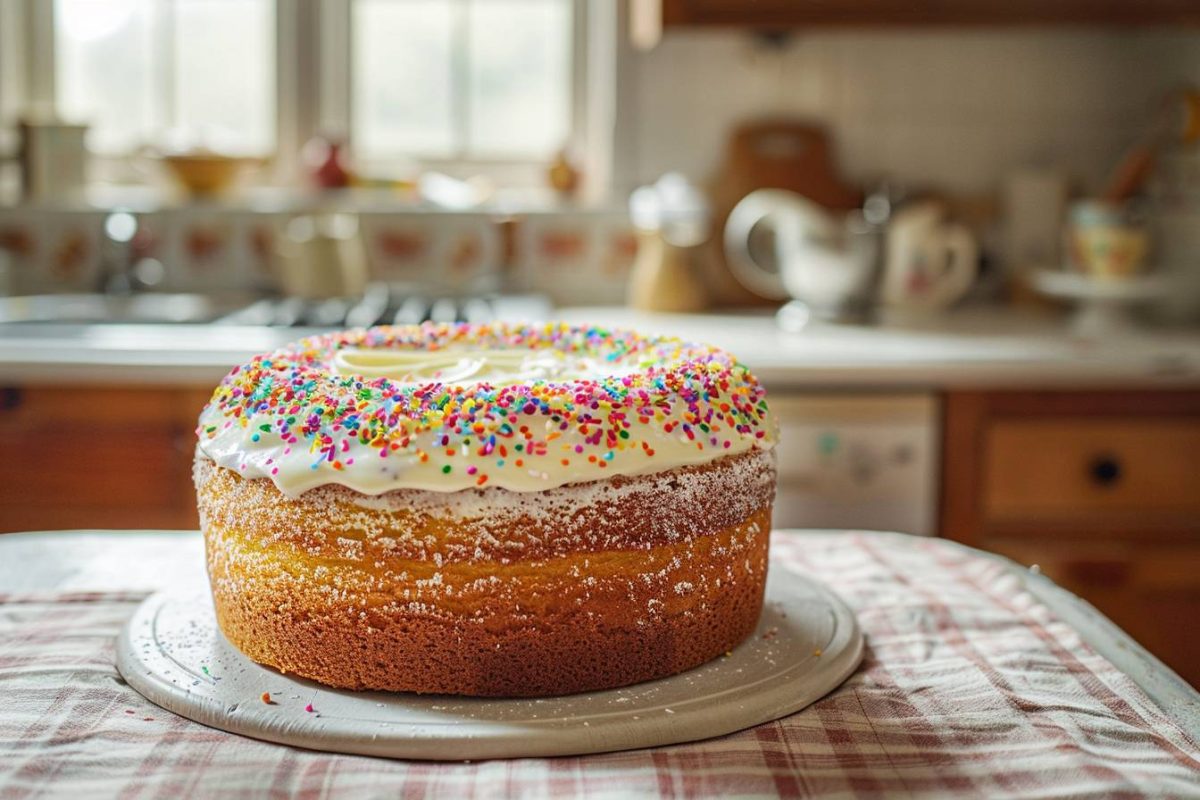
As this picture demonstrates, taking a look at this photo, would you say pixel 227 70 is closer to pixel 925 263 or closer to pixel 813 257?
pixel 813 257

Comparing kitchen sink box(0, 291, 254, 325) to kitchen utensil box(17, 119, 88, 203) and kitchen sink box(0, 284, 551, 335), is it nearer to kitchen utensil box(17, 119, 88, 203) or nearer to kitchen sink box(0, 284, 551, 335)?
kitchen sink box(0, 284, 551, 335)

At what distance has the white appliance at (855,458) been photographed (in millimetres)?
1977

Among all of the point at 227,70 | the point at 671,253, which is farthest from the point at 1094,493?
the point at 227,70

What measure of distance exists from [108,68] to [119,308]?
1.92 ft

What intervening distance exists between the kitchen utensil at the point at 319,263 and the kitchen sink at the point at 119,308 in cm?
13

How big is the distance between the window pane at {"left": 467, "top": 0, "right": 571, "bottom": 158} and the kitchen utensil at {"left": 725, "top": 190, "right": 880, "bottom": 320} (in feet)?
1.88

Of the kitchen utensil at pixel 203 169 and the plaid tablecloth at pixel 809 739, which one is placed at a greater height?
the kitchen utensil at pixel 203 169

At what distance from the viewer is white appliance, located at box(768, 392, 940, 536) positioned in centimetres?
198

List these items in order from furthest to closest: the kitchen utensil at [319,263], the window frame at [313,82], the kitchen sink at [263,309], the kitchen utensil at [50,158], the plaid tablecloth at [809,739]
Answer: the window frame at [313,82] < the kitchen utensil at [50,158] < the kitchen utensil at [319,263] < the kitchen sink at [263,309] < the plaid tablecloth at [809,739]

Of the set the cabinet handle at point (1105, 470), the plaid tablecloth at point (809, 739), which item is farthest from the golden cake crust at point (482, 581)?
the cabinet handle at point (1105, 470)

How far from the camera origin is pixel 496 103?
9.00 ft

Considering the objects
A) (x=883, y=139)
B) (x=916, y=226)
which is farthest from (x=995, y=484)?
(x=883, y=139)

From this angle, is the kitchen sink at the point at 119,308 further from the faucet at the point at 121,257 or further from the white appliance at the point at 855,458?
A: the white appliance at the point at 855,458

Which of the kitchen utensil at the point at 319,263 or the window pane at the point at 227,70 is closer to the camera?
the kitchen utensil at the point at 319,263
